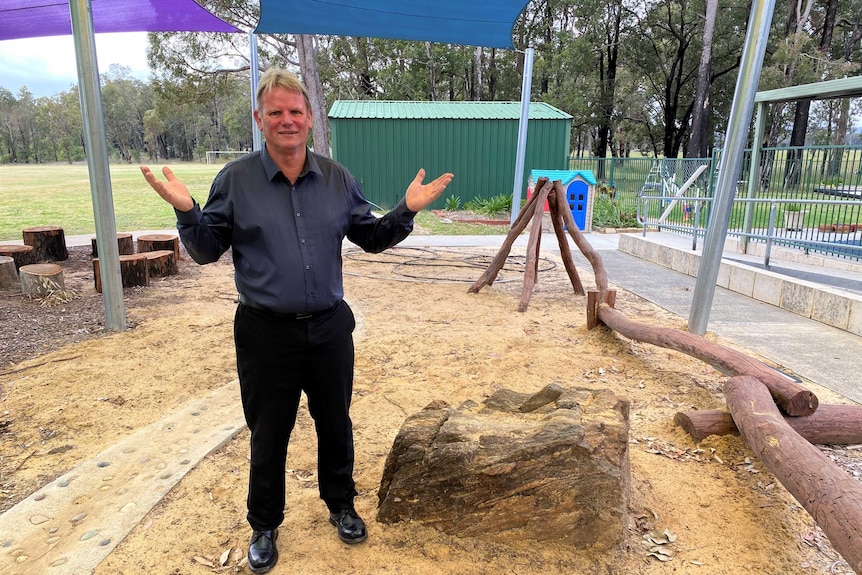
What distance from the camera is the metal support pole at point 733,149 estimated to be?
4.10 m

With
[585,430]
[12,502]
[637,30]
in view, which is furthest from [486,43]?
[637,30]

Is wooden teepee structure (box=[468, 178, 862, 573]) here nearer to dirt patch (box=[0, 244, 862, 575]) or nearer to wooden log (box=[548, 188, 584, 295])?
dirt patch (box=[0, 244, 862, 575])

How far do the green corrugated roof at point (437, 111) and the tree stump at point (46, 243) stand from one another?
27.2 feet

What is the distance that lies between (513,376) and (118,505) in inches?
95.3

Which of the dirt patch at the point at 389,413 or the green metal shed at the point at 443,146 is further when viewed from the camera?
the green metal shed at the point at 443,146

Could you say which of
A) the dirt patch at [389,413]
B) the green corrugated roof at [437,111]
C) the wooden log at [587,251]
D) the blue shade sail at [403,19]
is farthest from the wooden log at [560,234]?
the green corrugated roof at [437,111]

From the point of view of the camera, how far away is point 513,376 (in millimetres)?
3918

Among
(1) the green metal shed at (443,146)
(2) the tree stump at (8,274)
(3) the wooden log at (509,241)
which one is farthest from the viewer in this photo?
(1) the green metal shed at (443,146)

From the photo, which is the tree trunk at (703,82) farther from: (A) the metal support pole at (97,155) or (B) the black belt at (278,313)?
(B) the black belt at (278,313)

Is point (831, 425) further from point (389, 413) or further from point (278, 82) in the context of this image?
point (278, 82)

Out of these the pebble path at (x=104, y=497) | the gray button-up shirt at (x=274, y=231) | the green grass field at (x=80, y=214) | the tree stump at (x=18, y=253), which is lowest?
the pebble path at (x=104, y=497)

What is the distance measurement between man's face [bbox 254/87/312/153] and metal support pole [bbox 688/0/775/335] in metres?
3.54

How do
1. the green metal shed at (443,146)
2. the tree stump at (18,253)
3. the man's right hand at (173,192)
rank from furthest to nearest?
the green metal shed at (443,146) < the tree stump at (18,253) < the man's right hand at (173,192)

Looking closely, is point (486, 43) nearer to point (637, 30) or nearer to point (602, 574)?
point (602, 574)
